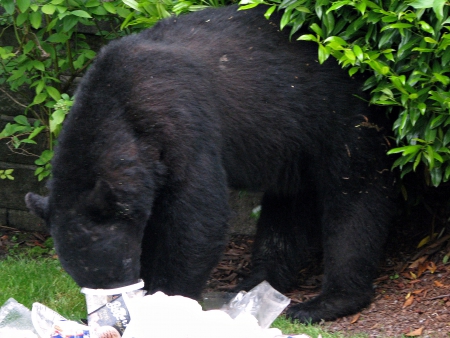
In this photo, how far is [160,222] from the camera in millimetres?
4070

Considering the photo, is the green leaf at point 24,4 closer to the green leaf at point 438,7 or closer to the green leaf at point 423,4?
the green leaf at point 423,4

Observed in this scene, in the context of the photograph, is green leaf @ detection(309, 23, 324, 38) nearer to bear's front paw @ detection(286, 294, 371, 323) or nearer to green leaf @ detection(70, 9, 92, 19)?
green leaf @ detection(70, 9, 92, 19)

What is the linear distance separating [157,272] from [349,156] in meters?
1.45

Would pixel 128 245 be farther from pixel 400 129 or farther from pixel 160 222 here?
pixel 400 129

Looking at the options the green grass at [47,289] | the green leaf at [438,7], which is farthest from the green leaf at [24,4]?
the green leaf at [438,7]

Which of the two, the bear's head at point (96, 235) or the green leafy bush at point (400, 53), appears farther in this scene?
the green leafy bush at point (400, 53)

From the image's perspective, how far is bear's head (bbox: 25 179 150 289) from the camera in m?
3.67

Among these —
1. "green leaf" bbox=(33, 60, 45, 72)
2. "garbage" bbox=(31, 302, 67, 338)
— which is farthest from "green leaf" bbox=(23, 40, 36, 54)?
"garbage" bbox=(31, 302, 67, 338)

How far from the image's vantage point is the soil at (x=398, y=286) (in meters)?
4.32

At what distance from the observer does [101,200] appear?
362cm

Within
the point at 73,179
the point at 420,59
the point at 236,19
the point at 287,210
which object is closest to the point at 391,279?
the point at 287,210

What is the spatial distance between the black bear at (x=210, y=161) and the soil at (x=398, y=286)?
169 mm

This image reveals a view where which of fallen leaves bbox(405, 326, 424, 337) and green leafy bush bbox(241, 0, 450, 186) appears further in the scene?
fallen leaves bbox(405, 326, 424, 337)

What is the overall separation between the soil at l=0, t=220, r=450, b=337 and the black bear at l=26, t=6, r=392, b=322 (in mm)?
169
